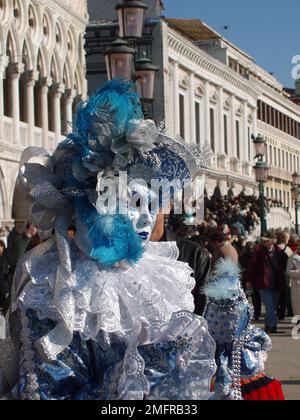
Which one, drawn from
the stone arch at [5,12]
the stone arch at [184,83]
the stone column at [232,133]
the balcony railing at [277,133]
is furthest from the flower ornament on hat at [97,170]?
the balcony railing at [277,133]

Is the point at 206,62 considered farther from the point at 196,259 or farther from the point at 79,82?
the point at 196,259

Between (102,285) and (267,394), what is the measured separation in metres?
0.95

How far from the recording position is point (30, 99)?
1027 inches

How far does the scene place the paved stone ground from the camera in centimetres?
839

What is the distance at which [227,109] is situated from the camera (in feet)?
166

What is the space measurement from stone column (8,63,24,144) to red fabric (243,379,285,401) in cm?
2056

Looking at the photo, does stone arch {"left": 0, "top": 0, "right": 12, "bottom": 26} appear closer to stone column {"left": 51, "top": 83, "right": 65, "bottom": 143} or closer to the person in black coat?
stone column {"left": 51, "top": 83, "right": 65, "bottom": 143}

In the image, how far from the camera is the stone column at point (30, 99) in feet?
84.6

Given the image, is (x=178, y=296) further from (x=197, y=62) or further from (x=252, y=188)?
(x=252, y=188)

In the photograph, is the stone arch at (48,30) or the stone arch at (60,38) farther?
the stone arch at (60,38)

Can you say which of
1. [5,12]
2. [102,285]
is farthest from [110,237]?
[5,12]

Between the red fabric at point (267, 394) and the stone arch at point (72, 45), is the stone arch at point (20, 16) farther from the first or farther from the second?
the red fabric at point (267, 394)

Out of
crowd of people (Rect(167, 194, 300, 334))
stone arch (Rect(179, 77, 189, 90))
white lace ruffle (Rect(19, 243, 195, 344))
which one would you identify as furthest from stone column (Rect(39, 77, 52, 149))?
white lace ruffle (Rect(19, 243, 195, 344))

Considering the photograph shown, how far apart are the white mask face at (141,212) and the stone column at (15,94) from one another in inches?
818
